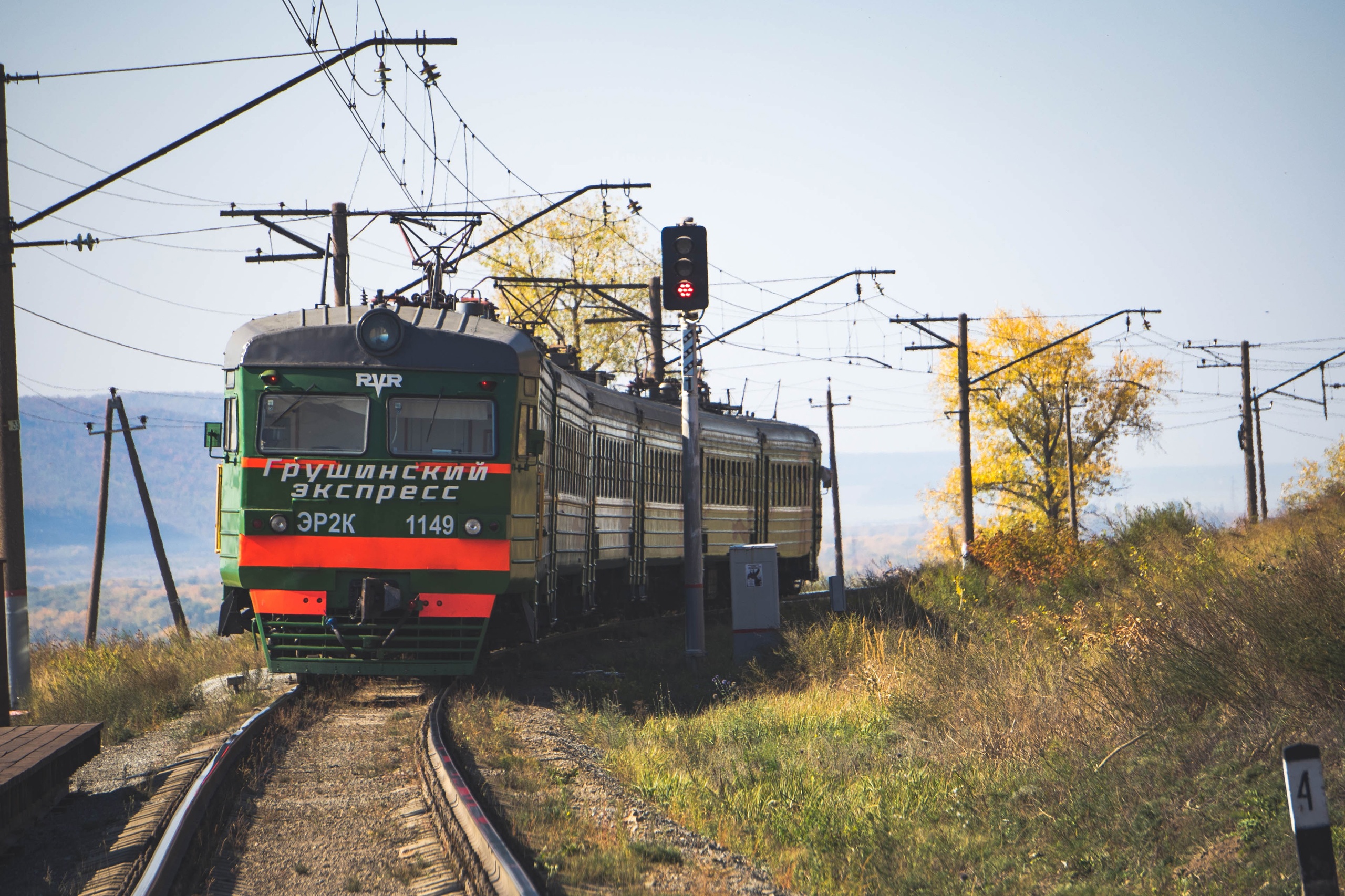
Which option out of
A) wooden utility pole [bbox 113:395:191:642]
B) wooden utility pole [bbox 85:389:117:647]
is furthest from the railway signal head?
wooden utility pole [bbox 85:389:117:647]

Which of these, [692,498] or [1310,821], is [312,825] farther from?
[692,498]

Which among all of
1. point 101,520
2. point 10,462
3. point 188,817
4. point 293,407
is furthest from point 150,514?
point 188,817

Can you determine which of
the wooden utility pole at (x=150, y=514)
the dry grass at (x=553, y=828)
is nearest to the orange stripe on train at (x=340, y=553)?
the dry grass at (x=553, y=828)

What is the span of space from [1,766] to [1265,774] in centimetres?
636

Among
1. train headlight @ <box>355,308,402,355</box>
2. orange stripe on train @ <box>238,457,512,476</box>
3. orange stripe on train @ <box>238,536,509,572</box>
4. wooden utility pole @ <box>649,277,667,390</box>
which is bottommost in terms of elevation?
orange stripe on train @ <box>238,536,509,572</box>

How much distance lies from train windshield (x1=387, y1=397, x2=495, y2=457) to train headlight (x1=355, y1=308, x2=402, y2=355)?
0.48m

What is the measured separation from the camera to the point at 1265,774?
5.98 meters

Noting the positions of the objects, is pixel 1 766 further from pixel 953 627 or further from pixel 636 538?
pixel 636 538

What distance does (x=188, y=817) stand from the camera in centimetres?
636

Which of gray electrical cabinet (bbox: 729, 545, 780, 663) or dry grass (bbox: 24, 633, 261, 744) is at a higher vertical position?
gray electrical cabinet (bbox: 729, 545, 780, 663)

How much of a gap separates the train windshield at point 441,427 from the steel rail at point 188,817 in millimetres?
2970

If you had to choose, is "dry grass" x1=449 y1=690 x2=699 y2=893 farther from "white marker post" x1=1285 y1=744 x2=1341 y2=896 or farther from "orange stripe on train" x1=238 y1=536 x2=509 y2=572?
"white marker post" x1=1285 y1=744 x2=1341 y2=896

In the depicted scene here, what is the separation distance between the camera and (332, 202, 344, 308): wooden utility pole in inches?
762

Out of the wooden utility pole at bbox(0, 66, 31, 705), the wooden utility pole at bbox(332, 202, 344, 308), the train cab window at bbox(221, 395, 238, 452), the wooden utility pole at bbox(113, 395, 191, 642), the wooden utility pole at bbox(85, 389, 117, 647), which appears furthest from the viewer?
the wooden utility pole at bbox(113, 395, 191, 642)
